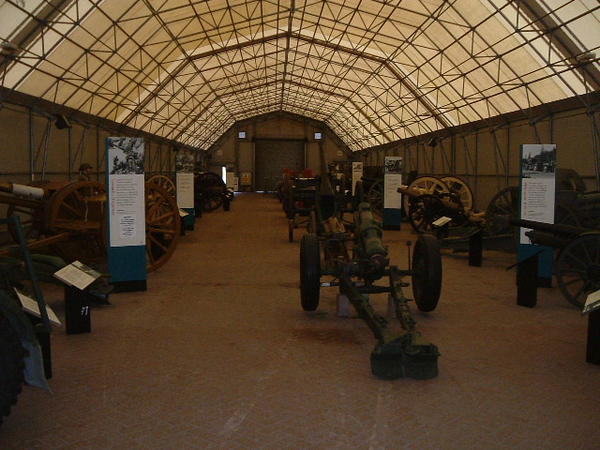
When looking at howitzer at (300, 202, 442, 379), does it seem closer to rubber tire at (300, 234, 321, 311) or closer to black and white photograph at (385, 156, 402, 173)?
rubber tire at (300, 234, 321, 311)

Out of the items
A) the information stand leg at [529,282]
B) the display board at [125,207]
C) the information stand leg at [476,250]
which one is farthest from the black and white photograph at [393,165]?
the display board at [125,207]

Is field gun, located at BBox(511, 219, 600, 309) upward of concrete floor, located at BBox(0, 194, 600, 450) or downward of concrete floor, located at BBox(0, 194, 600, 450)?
upward

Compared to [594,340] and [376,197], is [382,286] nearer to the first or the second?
[594,340]

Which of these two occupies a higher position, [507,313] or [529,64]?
[529,64]

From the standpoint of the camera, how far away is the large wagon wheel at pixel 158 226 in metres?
10.4

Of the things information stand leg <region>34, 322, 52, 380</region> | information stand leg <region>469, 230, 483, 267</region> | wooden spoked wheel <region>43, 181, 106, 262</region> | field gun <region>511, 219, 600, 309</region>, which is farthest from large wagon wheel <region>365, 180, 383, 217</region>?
information stand leg <region>34, 322, 52, 380</region>

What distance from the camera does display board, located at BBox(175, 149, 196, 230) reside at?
725 inches

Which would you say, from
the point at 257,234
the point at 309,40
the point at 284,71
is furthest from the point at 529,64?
the point at 284,71

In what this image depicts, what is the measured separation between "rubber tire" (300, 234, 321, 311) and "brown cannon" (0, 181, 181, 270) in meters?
3.21

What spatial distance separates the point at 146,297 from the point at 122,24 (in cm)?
1211

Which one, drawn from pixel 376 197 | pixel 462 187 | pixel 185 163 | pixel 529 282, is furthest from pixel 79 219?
pixel 376 197

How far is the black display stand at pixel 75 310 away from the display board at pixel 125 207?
2236 millimetres

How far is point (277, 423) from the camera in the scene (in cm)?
447

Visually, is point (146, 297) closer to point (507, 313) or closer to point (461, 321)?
point (461, 321)
